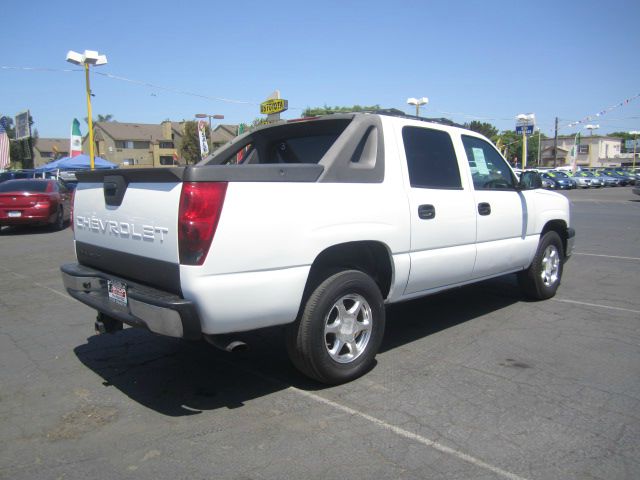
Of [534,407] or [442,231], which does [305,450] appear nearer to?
[534,407]

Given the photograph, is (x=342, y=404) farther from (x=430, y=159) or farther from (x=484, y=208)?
(x=484, y=208)

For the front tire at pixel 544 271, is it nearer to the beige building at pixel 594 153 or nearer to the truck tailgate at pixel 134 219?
the truck tailgate at pixel 134 219

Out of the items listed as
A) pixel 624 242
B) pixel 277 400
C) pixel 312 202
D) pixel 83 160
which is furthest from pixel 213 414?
pixel 83 160

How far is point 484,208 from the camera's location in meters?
5.09

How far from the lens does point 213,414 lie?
3494 mm

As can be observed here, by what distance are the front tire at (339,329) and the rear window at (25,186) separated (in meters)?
13.4

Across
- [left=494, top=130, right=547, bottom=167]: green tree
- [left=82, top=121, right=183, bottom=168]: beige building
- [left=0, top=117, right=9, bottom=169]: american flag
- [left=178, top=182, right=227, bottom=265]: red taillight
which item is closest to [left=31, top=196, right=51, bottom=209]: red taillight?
[left=178, top=182, right=227, bottom=265]: red taillight

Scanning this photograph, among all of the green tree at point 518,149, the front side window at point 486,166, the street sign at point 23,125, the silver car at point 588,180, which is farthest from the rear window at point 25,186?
the green tree at point 518,149

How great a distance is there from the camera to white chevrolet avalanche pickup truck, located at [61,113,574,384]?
318cm

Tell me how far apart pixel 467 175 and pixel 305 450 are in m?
3.08

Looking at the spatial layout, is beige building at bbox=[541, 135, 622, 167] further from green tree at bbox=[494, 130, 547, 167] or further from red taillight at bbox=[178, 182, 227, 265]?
red taillight at bbox=[178, 182, 227, 265]

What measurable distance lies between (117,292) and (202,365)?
3.49ft

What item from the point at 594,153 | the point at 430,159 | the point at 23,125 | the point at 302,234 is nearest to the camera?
the point at 302,234

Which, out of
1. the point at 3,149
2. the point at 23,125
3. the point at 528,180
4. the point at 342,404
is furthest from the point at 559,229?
the point at 23,125
